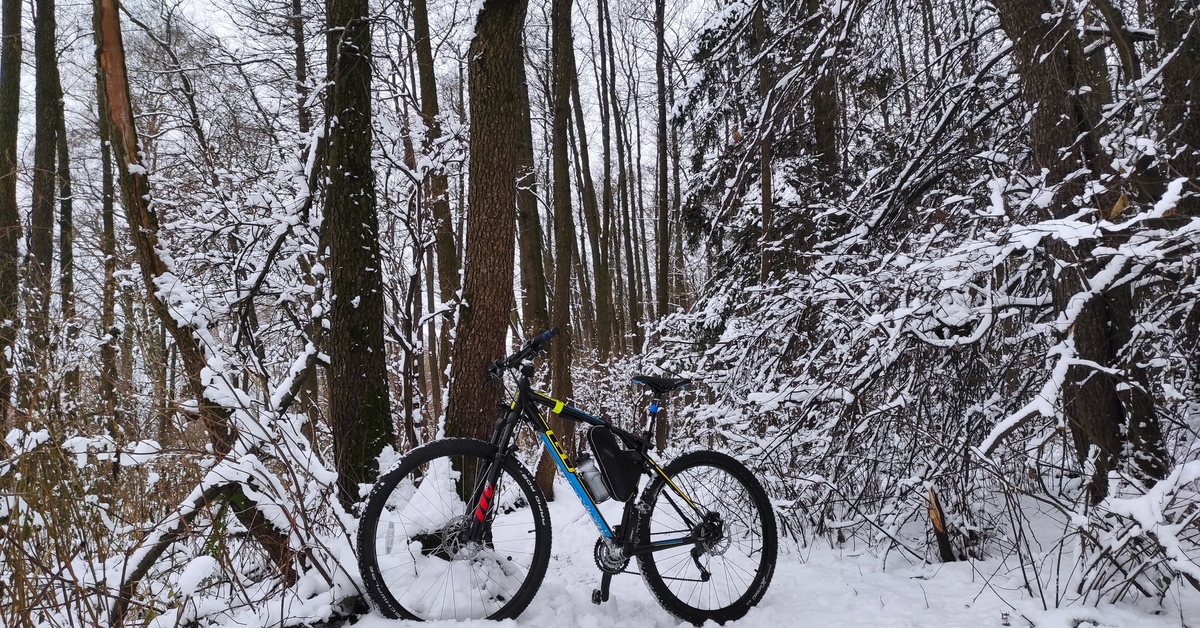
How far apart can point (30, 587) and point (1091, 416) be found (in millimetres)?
4094

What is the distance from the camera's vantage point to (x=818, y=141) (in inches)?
258

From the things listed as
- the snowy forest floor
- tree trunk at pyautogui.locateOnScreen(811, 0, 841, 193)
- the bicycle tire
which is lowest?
the snowy forest floor

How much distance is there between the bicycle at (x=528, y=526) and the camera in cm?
250

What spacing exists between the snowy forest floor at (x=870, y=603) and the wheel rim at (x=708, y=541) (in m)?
0.14

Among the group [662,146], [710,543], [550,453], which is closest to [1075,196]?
[710,543]

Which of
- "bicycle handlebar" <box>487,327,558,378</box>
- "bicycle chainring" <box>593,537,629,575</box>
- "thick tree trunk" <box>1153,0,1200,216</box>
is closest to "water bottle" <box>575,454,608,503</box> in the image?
"bicycle chainring" <box>593,537,629,575</box>

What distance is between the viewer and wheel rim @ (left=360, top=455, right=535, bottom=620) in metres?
2.49

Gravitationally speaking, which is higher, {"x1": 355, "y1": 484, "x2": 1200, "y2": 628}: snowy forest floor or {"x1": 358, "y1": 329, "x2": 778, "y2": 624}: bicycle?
{"x1": 358, "y1": 329, "x2": 778, "y2": 624}: bicycle

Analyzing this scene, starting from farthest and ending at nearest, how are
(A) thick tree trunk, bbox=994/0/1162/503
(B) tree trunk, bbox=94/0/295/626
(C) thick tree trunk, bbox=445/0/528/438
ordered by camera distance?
1. (C) thick tree trunk, bbox=445/0/528/438
2. (B) tree trunk, bbox=94/0/295/626
3. (A) thick tree trunk, bbox=994/0/1162/503

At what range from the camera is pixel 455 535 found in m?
2.61

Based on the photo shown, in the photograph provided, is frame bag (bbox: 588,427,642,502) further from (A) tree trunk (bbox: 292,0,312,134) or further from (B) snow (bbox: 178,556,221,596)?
(A) tree trunk (bbox: 292,0,312,134)

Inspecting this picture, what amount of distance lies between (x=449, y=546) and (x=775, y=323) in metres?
2.71

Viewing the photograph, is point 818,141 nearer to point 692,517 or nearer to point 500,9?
point 500,9

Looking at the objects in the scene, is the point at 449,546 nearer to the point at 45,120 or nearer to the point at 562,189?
the point at 562,189
